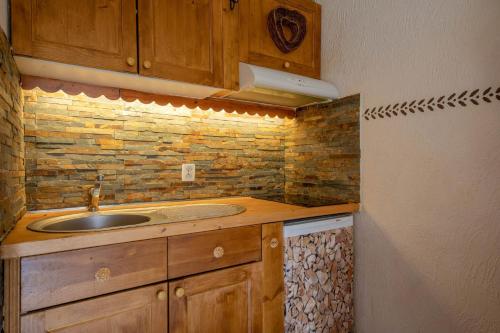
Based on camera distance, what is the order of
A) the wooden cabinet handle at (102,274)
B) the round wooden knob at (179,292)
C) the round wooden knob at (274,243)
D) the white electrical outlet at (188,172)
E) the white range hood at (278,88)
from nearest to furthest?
the wooden cabinet handle at (102,274) < the round wooden knob at (179,292) < the round wooden knob at (274,243) < the white range hood at (278,88) < the white electrical outlet at (188,172)

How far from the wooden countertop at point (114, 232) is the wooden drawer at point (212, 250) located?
33 mm

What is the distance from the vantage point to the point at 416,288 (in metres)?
1.32

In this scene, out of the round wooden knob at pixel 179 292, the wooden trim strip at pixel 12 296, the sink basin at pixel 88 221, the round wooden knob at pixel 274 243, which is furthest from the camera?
the round wooden knob at pixel 274 243

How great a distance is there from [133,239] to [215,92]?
2.86 feet

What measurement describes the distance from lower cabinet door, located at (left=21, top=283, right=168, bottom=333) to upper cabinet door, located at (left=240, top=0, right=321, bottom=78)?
1.19 metres

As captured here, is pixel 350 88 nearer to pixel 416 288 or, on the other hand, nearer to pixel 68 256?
pixel 416 288

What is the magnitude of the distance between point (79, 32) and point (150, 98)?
0.45 meters

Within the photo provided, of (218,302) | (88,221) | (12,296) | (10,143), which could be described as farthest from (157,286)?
(10,143)

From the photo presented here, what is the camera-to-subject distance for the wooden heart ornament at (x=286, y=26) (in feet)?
5.05

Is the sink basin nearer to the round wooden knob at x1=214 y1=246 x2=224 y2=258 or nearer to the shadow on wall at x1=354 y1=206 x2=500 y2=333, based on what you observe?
the round wooden knob at x1=214 y1=246 x2=224 y2=258

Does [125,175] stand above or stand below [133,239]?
above

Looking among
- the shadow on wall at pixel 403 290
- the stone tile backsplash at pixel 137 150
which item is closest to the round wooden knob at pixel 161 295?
the stone tile backsplash at pixel 137 150

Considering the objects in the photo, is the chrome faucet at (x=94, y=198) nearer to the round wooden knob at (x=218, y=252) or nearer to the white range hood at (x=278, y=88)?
the round wooden knob at (x=218, y=252)

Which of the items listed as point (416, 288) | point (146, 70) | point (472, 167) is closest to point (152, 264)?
point (146, 70)
